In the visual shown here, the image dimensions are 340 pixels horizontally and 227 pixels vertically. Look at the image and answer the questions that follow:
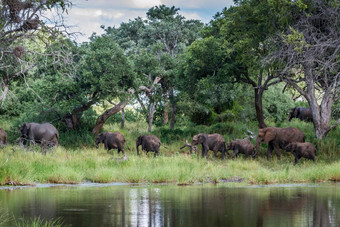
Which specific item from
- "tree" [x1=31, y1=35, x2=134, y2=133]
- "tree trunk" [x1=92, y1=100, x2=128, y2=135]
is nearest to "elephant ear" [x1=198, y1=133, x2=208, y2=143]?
"tree" [x1=31, y1=35, x2=134, y2=133]

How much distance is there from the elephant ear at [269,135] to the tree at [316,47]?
2.67 m

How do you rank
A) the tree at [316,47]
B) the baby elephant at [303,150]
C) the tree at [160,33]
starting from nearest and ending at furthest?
the baby elephant at [303,150] < the tree at [316,47] < the tree at [160,33]

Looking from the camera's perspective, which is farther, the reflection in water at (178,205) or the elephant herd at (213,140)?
the elephant herd at (213,140)

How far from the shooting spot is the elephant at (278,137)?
86.0 ft

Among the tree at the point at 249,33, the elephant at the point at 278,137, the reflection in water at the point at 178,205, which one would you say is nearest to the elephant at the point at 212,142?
the elephant at the point at 278,137

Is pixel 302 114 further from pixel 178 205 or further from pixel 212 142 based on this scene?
pixel 178 205

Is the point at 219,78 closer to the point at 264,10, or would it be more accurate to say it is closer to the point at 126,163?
the point at 264,10

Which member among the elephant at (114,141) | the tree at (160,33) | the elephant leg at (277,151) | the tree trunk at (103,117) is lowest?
the elephant leg at (277,151)

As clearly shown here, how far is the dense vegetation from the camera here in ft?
64.4

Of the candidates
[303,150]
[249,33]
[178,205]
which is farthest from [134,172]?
[249,33]

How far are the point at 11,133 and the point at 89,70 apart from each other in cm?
599

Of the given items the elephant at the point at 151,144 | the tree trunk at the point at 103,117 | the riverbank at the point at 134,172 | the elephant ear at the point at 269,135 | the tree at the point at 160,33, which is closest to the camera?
the riverbank at the point at 134,172

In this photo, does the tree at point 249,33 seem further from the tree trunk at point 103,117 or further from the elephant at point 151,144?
the tree trunk at point 103,117

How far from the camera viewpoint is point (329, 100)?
28.0 metres
